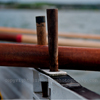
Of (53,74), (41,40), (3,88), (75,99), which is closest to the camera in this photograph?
(75,99)

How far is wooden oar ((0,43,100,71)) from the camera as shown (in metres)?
1.25

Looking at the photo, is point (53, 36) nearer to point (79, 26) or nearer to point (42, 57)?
point (42, 57)

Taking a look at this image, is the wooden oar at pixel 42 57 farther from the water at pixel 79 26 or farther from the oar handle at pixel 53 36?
the water at pixel 79 26

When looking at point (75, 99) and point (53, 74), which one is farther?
point (53, 74)

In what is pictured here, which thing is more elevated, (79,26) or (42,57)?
(42,57)

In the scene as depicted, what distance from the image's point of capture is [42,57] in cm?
126

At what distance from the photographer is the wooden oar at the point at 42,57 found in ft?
4.10

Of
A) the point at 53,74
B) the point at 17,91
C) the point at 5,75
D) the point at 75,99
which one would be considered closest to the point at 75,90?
the point at 75,99

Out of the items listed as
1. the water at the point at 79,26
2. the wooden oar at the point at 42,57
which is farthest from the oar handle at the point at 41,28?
the water at the point at 79,26

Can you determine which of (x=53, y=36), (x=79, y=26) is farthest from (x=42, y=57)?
(x=79, y=26)

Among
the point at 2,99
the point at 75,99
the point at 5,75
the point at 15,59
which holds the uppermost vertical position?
the point at 15,59

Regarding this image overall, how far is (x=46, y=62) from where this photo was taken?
Answer: 4.15 feet

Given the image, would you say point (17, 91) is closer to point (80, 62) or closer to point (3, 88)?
point (3, 88)

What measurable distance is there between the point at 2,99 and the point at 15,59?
1148 millimetres
